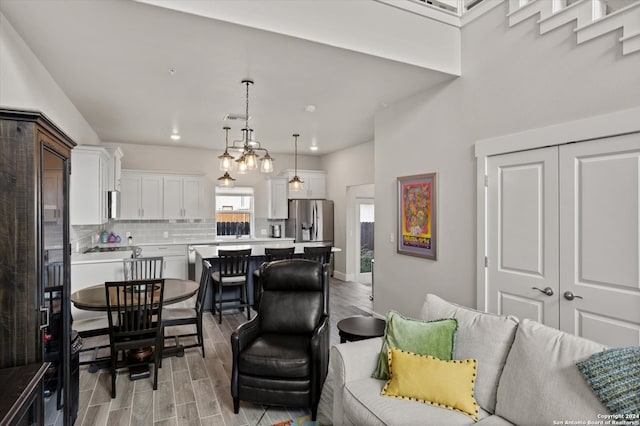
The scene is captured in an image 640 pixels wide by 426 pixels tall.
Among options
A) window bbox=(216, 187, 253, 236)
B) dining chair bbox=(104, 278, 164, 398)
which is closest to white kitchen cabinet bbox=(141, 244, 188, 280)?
window bbox=(216, 187, 253, 236)

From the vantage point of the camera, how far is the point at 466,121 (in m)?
3.53

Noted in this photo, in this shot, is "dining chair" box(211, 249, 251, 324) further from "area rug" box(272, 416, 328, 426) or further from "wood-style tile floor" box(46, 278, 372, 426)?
"area rug" box(272, 416, 328, 426)

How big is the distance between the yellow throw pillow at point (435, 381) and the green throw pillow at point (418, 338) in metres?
0.07

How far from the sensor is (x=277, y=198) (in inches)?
317

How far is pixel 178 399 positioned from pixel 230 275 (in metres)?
2.12

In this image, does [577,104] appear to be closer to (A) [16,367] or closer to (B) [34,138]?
(B) [34,138]

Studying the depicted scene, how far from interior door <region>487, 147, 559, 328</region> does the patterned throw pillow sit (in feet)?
4.16

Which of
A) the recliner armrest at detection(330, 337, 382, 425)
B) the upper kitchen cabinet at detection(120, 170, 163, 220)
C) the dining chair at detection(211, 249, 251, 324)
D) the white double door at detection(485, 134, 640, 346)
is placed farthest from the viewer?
the upper kitchen cabinet at detection(120, 170, 163, 220)

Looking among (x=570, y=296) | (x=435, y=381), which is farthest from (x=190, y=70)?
(x=570, y=296)

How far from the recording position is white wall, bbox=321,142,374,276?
23.2 ft

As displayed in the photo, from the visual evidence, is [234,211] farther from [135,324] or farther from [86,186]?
[135,324]

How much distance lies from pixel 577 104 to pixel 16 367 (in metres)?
3.73

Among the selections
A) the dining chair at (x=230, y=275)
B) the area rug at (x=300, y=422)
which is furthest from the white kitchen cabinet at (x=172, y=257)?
the area rug at (x=300, y=422)

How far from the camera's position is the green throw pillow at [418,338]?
2139mm
